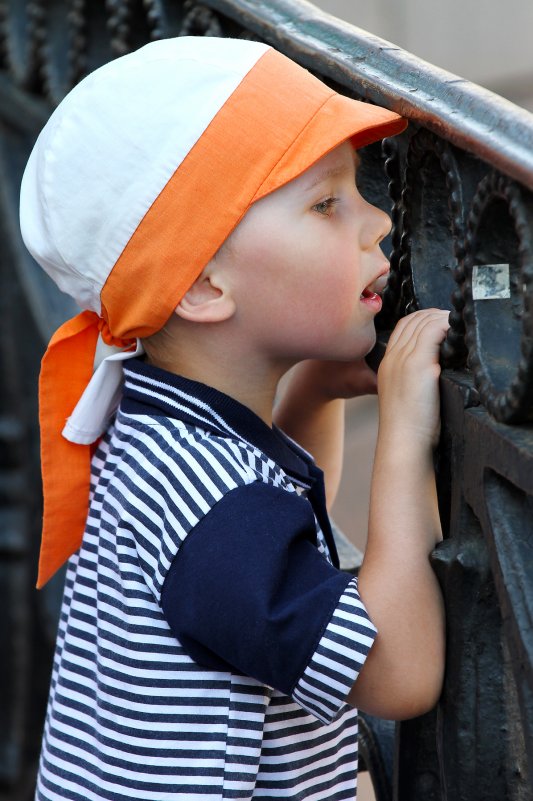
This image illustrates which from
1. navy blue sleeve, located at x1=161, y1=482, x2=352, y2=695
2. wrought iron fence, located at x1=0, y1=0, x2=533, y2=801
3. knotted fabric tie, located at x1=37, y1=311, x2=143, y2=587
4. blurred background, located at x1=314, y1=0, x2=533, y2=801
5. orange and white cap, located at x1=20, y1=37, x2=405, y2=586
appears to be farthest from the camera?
blurred background, located at x1=314, y1=0, x2=533, y2=801

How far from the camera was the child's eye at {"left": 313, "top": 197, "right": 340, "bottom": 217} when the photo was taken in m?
1.53

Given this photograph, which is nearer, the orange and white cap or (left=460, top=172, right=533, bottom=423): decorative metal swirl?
(left=460, top=172, right=533, bottom=423): decorative metal swirl

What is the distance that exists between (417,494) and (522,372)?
382 millimetres

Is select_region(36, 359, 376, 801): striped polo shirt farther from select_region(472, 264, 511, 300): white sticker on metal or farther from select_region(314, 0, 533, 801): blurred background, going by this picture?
select_region(314, 0, 533, 801): blurred background

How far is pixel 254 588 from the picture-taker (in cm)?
130

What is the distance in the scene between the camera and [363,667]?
135 centimetres

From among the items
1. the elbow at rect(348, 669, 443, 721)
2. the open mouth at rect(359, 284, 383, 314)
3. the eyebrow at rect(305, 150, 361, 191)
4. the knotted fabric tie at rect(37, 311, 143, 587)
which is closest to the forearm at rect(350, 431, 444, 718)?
the elbow at rect(348, 669, 443, 721)

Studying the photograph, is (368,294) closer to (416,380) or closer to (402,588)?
(416,380)

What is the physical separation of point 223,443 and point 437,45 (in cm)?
378

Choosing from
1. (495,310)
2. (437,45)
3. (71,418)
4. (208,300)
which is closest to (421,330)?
(495,310)

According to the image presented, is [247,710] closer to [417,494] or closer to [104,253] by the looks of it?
[417,494]

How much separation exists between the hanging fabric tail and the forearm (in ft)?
1.62

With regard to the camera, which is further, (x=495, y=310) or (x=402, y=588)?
(x=402, y=588)

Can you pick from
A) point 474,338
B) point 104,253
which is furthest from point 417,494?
point 104,253
